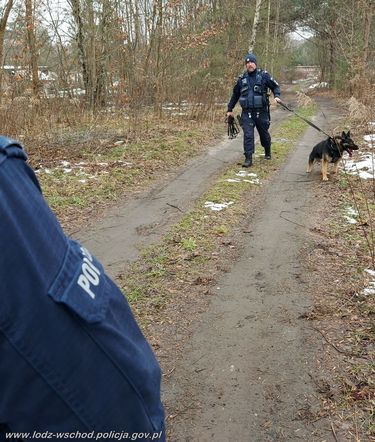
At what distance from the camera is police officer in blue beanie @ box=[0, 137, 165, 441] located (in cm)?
65

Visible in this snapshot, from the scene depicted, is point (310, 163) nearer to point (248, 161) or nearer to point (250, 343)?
point (248, 161)

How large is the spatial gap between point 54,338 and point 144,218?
5970 mm

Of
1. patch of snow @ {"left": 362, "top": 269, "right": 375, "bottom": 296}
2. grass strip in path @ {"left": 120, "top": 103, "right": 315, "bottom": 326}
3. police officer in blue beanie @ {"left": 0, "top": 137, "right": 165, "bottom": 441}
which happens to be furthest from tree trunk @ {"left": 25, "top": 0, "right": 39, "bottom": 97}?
police officer in blue beanie @ {"left": 0, "top": 137, "right": 165, "bottom": 441}

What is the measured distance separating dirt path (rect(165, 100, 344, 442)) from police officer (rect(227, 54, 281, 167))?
489 centimetres

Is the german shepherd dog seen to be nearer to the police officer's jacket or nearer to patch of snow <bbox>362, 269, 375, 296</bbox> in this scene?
the police officer's jacket

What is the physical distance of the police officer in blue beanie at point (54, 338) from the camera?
0.65m

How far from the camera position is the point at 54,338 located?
68cm

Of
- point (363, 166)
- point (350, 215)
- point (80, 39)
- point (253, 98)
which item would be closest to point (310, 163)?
point (363, 166)

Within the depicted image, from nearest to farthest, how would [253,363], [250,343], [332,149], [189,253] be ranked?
[253,363] < [250,343] < [189,253] < [332,149]

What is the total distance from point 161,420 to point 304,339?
Answer: 2.91 metres

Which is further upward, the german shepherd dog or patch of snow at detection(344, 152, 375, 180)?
the german shepherd dog

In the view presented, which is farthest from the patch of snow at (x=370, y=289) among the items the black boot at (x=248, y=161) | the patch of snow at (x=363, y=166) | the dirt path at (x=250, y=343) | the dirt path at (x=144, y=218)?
the black boot at (x=248, y=161)

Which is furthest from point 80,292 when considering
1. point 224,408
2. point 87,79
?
point 87,79

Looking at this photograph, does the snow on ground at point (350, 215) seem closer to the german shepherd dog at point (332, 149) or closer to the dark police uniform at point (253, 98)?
the german shepherd dog at point (332, 149)
